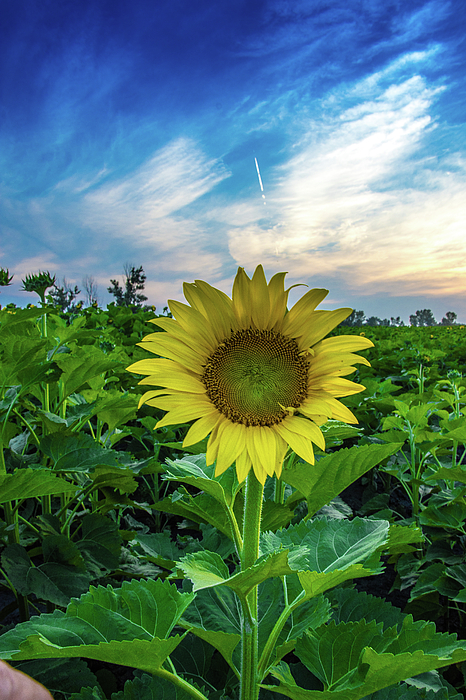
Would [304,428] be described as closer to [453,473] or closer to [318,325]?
[318,325]

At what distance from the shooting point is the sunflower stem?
1.02m

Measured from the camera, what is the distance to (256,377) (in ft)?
3.30

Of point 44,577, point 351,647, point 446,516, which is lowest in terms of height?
point 446,516

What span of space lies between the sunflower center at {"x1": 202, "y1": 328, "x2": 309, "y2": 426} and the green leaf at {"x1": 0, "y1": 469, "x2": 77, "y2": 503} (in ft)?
2.28

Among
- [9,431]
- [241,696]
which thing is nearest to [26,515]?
[9,431]

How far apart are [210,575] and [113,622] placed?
239 mm

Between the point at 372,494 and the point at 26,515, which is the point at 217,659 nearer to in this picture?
the point at 26,515

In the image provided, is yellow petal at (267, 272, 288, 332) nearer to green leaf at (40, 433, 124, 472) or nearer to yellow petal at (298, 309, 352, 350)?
yellow petal at (298, 309, 352, 350)

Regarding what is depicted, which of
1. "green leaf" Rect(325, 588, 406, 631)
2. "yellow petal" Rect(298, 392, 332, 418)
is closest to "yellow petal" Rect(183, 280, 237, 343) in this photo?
"yellow petal" Rect(298, 392, 332, 418)

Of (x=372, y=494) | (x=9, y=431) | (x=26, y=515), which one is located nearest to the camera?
(x=9, y=431)

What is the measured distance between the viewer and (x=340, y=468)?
1346 mm

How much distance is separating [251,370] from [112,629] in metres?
0.63

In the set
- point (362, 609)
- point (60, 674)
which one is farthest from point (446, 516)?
point (60, 674)

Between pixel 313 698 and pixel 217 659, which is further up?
pixel 313 698
